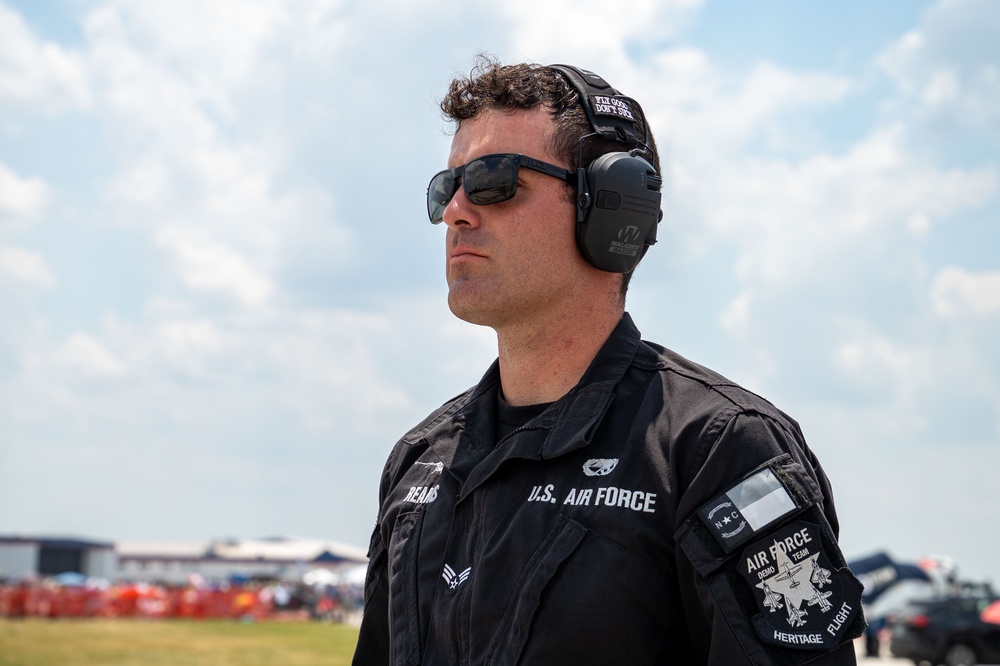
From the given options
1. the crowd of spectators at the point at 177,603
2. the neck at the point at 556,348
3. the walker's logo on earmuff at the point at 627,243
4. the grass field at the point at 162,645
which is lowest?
the grass field at the point at 162,645

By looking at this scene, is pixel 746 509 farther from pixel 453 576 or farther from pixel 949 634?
pixel 949 634

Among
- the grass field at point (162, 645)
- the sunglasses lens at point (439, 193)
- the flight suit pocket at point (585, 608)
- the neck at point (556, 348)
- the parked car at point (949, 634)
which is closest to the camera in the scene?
the flight suit pocket at point (585, 608)

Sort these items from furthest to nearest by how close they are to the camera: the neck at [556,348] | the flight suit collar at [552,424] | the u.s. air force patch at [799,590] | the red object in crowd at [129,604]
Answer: the red object in crowd at [129,604] → the neck at [556,348] → the flight suit collar at [552,424] → the u.s. air force patch at [799,590]

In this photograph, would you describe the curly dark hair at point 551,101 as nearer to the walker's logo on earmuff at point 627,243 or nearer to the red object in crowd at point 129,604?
the walker's logo on earmuff at point 627,243

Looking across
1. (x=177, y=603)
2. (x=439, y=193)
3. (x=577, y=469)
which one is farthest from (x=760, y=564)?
(x=177, y=603)

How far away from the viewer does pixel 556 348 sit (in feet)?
8.39

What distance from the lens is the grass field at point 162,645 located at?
17156 millimetres

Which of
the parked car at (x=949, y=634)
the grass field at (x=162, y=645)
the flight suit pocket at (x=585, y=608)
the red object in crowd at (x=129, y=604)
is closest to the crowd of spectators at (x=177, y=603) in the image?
the red object in crowd at (x=129, y=604)

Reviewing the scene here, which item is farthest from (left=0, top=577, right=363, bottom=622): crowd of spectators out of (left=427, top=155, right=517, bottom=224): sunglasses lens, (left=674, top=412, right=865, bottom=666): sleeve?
(left=674, top=412, right=865, bottom=666): sleeve

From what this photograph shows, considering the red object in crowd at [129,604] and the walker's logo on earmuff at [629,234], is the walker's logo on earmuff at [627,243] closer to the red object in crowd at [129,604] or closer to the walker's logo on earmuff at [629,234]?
the walker's logo on earmuff at [629,234]

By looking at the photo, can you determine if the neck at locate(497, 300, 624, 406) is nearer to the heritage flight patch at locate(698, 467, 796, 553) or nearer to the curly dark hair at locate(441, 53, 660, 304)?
the curly dark hair at locate(441, 53, 660, 304)

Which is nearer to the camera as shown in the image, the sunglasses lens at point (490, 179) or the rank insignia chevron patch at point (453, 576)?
the rank insignia chevron patch at point (453, 576)

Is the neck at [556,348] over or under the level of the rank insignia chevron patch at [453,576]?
over

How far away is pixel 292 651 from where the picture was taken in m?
20.2
